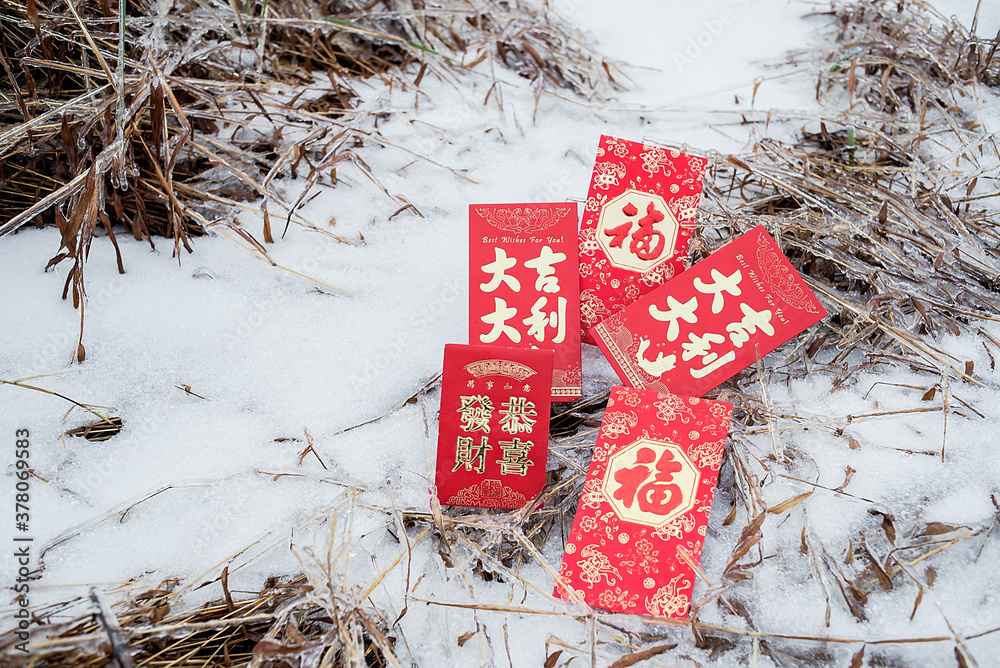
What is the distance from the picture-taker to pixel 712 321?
1.11 metres

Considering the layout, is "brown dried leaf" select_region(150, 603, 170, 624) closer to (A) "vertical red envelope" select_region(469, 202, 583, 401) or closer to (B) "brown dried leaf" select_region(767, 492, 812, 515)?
(A) "vertical red envelope" select_region(469, 202, 583, 401)

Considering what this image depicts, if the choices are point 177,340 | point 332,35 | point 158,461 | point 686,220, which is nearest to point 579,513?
point 686,220

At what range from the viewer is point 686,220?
45.8 inches

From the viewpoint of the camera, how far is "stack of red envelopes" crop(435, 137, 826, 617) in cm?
95

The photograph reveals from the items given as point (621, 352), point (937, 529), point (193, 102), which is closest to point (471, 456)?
point (621, 352)

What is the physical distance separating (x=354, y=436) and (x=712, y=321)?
0.70 metres

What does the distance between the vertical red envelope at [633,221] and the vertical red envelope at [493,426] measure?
0.82ft

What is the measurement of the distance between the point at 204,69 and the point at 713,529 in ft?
5.11

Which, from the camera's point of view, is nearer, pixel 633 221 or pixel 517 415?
pixel 517 415

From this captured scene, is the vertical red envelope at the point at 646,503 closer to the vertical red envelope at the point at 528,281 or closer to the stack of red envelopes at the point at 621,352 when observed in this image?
the stack of red envelopes at the point at 621,352

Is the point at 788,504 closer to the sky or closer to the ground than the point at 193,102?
closer to the ground

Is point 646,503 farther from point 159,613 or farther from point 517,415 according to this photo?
point 159,613

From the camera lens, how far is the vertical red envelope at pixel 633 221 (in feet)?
3.80

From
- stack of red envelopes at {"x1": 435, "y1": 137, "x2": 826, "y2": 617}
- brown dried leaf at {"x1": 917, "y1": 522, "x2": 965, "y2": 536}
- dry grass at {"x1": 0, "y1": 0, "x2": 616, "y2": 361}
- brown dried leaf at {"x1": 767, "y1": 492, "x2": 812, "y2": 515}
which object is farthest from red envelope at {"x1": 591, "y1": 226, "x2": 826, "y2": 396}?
dry grass at {"x1": 0, "y1": 0, "x2": 616, "y2": 361}
